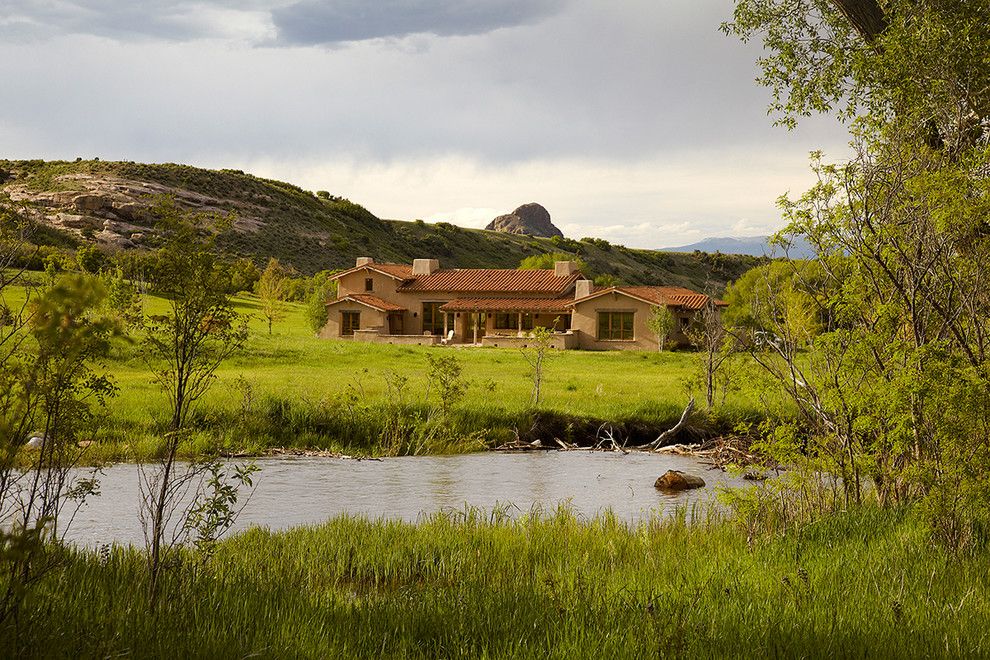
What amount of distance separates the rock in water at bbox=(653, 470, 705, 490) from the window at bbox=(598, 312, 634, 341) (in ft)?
120

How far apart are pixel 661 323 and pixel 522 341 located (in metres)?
8.42

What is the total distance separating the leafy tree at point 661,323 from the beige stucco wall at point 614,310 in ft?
3.84

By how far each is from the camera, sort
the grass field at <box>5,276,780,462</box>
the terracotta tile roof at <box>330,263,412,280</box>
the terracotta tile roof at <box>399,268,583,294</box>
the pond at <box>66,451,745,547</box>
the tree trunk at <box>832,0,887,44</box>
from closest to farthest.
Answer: the tree trunk at <box>832,0,887,44</box> → the pond at <box>66,451,745,547</box> → the grass field at <box>5,276,780,462</box> → the terracotta tile roof at <box>399,268,583,294</box> → the terracotta tile roof at <box>330,263,412,280</box>

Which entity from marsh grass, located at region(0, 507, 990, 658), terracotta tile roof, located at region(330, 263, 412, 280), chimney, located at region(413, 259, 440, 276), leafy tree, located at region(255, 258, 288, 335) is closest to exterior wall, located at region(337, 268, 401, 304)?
terracotta tile roof, located at region(330, 263, 412, 280)

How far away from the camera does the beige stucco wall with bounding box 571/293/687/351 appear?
52000 millimetres

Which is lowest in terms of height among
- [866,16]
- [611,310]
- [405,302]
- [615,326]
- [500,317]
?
[615,326]

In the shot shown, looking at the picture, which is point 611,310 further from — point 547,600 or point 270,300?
point 547,600

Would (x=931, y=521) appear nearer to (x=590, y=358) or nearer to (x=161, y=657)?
(x=161, y=657)

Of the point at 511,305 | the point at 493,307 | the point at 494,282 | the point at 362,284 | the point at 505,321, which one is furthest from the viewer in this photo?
the point at 362,284

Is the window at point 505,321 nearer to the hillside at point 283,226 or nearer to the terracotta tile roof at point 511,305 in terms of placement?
the terracotta tile roof at point 511,305

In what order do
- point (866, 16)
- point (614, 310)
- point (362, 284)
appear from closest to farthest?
point (866, 16)
point (614, 310)
point (362, 284)

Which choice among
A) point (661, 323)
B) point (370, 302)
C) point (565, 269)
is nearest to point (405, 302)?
point (370, 302)

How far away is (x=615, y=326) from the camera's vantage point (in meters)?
52.8

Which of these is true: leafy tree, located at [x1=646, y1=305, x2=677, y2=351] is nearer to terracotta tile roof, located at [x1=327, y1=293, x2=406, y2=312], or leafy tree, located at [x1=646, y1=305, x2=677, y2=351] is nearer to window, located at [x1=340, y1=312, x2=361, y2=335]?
terracotta tile roof, located at [x1=327, y1=293, x2=406, y2=312]
